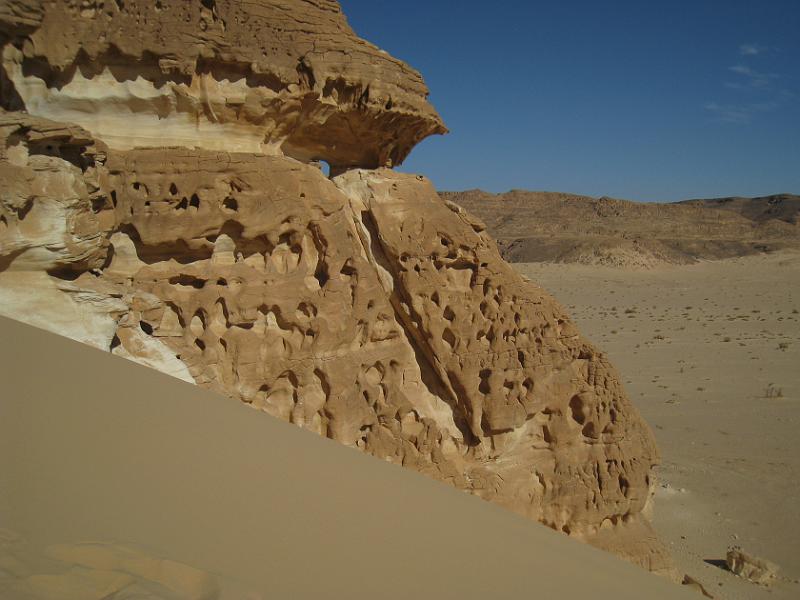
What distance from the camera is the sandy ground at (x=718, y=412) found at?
330 inches

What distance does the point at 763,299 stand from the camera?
3338 cm

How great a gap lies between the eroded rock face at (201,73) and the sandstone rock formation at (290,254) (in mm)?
16

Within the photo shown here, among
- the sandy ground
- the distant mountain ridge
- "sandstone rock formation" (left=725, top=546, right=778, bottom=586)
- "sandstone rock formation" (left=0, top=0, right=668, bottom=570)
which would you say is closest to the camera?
"sandstone rock formation" (left=0, top=0, right=668, bottom=570)

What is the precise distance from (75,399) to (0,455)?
2.36 feet

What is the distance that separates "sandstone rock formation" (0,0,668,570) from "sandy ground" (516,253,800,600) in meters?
2.28

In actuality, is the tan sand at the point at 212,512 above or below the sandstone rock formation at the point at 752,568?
above

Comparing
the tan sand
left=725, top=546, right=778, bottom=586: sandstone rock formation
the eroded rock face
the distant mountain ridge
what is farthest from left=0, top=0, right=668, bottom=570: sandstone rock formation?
the distant mountain ridge

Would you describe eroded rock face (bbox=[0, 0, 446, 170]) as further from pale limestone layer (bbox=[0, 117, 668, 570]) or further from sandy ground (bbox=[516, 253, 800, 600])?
sandy ground (bbox=[516, 253, 800, 600])

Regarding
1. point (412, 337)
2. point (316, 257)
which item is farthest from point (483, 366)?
point (316, 257)

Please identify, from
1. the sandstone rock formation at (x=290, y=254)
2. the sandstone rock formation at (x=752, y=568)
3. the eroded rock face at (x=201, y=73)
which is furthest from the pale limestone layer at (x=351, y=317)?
the sandstone rock formation at (x=752, y=568)

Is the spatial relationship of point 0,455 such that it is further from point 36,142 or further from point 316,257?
point 316,257

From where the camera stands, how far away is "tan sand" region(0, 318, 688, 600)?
2223 mm

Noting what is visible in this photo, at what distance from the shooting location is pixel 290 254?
5391 mm

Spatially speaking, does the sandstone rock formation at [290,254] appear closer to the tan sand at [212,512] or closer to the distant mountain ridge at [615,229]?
the tan sand at [212,512]
